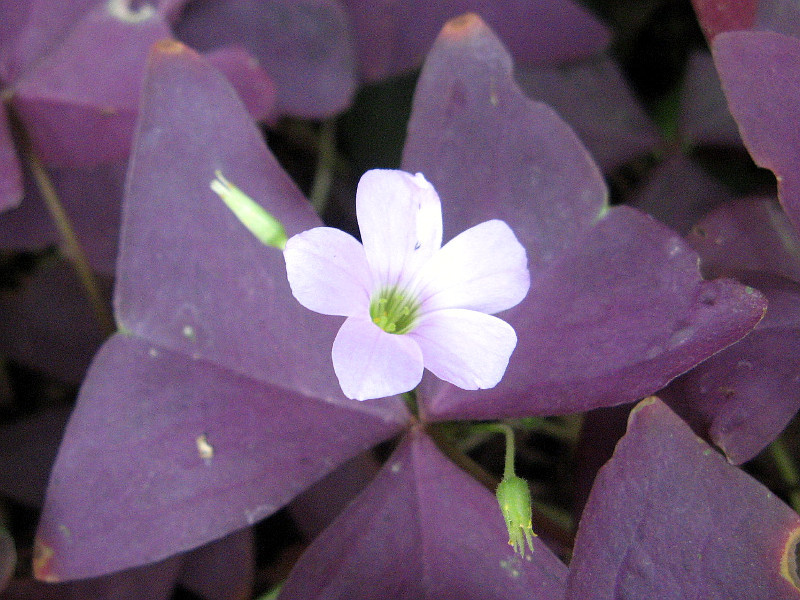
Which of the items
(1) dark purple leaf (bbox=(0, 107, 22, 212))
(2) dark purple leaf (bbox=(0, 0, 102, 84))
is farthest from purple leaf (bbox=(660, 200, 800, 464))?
(2) dark purple leaf (bbox=(0, 0, 102, 84))

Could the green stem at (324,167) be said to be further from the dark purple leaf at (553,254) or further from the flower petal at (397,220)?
the flower petal at (397,220)

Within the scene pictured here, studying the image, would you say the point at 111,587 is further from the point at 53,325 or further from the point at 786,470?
the point at 786,470

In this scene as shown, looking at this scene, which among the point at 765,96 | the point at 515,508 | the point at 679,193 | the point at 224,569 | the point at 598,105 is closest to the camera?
the point at 515,508

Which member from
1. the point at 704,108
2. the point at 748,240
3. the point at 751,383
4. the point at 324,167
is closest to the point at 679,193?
the point at 704,108

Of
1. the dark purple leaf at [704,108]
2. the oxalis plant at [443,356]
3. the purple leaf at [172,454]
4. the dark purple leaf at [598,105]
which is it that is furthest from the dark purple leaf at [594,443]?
the dark purple leaf at [704,108]

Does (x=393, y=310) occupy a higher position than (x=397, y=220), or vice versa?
(x=397, y=220)

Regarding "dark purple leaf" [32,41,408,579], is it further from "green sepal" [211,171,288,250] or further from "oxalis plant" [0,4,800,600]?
"green sepal" [211,171,288,250]
